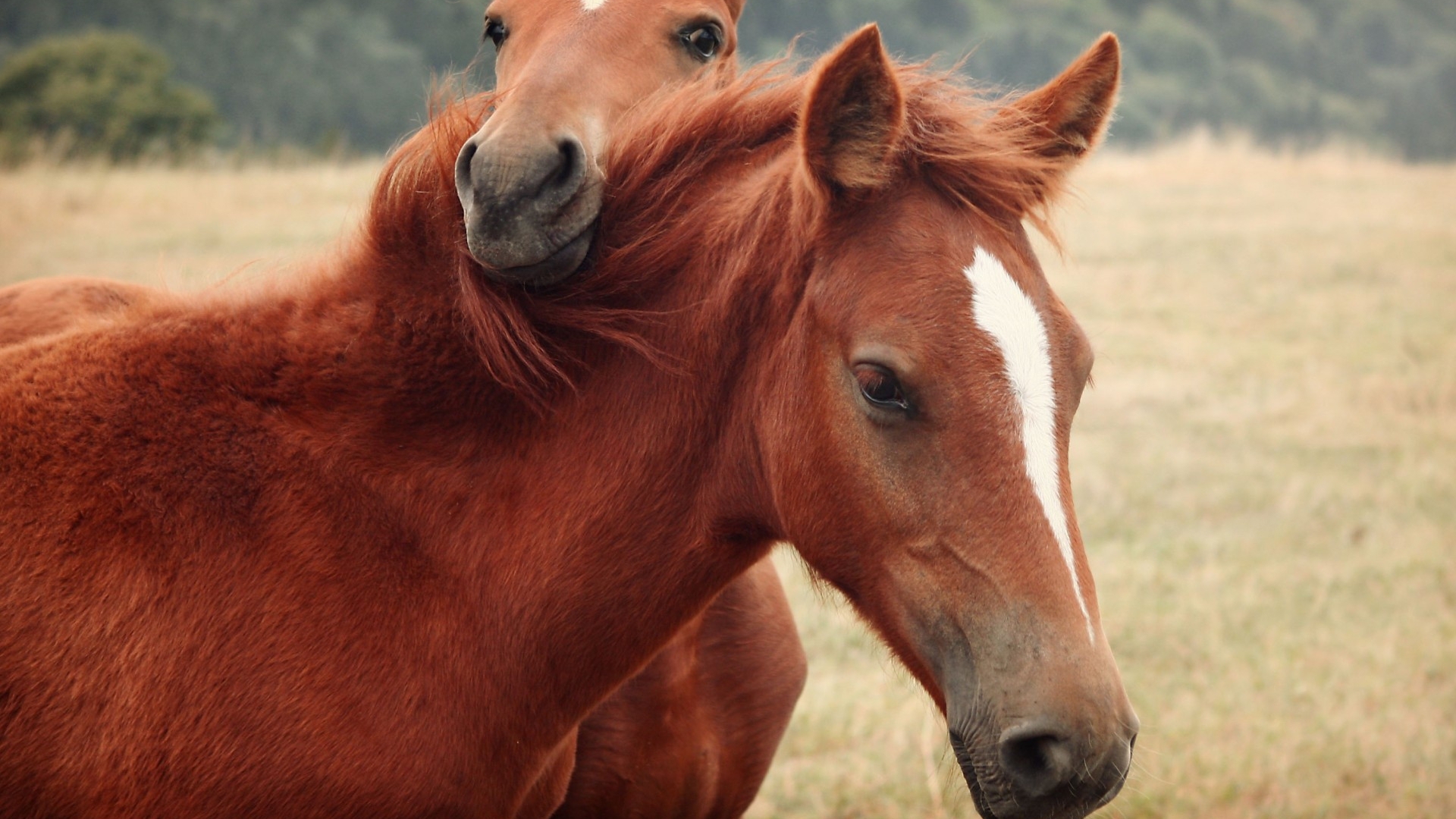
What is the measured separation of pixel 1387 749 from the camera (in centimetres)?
470

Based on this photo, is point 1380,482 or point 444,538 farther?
point 1380,482

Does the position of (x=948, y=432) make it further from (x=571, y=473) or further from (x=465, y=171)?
(x=465, y=171)

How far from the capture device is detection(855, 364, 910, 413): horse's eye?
195 cm

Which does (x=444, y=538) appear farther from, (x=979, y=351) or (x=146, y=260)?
(x=146, y=260)

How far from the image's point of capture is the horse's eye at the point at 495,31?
3877 mm

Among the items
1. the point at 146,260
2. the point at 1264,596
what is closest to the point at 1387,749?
the point at 1264,596

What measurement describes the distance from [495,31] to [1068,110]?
2.32 m

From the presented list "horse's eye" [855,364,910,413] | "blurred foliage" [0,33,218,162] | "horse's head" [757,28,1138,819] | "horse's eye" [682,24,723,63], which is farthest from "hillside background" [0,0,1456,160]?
"horse's eye" [855,364,910,413]

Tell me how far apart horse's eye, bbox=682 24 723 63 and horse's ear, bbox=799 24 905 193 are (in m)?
1.68

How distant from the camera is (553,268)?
2.27 meters

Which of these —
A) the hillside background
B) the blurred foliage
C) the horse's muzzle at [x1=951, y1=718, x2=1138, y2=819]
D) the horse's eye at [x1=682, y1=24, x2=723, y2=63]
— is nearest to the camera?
the horse's muzzle at [x1=951, y1=718, x2=1138, y2=819]

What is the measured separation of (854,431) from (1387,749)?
153 inches

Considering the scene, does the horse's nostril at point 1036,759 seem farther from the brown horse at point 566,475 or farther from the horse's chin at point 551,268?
the horse's chin at point 551,268

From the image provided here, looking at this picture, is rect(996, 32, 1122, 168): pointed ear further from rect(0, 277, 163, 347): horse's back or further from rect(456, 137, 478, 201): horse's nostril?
rect(0, 277, 163, 347): horse's back
